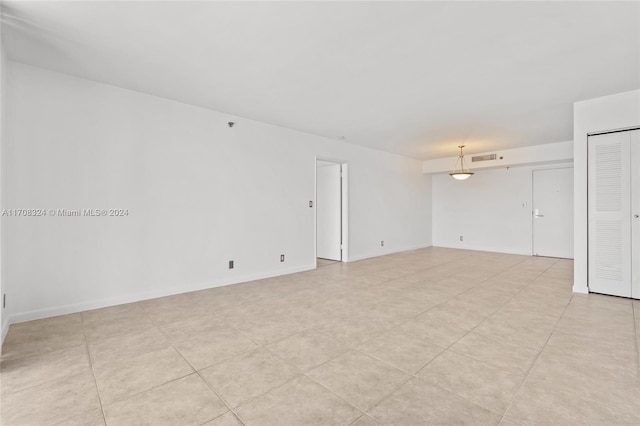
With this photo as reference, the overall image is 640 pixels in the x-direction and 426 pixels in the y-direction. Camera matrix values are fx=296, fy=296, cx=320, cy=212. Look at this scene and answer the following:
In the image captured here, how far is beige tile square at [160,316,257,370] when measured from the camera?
231cm

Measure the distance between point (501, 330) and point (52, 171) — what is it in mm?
4829

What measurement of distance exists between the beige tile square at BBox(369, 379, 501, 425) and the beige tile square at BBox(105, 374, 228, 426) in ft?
3.08

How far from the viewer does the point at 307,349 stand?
2436mm

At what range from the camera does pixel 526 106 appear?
417cm

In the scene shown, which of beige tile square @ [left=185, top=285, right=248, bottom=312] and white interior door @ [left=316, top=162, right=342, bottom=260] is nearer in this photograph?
beige tile square @ [left=185, top=285, right=248, bottom=312]

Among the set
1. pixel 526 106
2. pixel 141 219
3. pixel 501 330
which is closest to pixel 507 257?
pixel 526 106

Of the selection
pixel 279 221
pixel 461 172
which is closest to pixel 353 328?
pixel 279 221

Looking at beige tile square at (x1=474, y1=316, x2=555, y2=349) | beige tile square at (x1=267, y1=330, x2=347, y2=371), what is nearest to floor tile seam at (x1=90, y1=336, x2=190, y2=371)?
beige tile square at (x1=267, y1=330, x2=347, y2=371)

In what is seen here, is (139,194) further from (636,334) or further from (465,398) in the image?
(636,334)

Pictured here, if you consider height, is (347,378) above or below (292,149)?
below

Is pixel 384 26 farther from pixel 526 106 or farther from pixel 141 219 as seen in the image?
pixel 141 219

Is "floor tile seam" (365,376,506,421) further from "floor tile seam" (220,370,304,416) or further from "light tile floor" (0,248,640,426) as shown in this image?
"floor tile seam" (220,370,304,416)

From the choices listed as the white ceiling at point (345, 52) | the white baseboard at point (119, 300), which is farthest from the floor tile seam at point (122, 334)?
the white ceiling at point (345, 52)

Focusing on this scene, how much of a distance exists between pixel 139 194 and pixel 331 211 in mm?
3835
